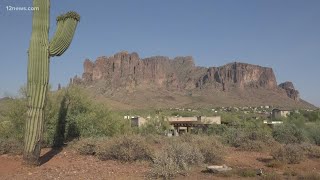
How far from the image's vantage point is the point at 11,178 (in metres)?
9.70

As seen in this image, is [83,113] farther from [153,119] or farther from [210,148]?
[153,119]

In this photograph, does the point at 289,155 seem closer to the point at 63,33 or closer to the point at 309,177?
the point at 309,177

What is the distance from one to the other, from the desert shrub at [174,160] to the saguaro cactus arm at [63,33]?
430 cm

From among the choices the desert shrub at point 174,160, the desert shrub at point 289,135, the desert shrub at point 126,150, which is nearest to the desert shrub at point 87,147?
the desert shrub at point 126,150

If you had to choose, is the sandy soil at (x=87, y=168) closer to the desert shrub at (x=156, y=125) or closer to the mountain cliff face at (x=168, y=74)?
the desert shrub at (x=156, y=125)

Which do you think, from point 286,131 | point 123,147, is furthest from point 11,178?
point 286,131

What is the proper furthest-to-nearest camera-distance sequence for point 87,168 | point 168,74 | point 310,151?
1. point 168,74
2. point 310,151
3. point 87,168

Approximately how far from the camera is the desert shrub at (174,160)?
9.80m

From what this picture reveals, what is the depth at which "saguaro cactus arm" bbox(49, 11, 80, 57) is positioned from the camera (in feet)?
38.8

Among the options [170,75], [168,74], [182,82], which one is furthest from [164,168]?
[182,82]

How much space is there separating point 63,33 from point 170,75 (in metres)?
130

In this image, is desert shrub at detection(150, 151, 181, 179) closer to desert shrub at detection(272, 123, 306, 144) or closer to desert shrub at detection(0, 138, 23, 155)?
desert shrub at detection(0, 138, 23, 155)

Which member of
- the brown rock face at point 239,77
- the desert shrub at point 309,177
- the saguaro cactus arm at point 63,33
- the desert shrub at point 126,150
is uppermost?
the brown rock face at point 239,77

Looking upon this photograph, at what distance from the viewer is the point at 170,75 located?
466 feet
